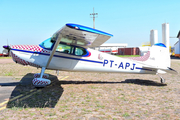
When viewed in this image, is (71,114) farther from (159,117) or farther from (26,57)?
(26,57)

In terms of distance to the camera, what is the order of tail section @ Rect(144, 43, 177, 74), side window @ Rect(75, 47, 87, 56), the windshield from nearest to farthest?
1. the windshield
2. side window @ Rect(75, 47, 87, 56)
3. tail section @ Rect(144, 43, 177, 74)

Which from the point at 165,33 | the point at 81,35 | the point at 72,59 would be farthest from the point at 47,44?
the point at 165,33

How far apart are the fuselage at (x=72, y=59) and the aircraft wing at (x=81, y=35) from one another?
16.8 inches

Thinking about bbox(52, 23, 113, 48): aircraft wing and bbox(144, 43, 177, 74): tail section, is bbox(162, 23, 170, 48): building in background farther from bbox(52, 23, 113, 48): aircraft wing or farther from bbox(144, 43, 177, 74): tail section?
bbox(52, 23, 113, 48): aircraft wing

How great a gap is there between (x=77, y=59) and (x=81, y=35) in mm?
1873

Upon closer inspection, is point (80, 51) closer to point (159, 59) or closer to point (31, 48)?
point (31, 48)

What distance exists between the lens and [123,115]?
3869 mm

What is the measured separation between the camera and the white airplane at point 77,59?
678 cm

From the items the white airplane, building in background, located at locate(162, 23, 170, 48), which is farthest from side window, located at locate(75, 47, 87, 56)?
building in background, located at locate(162, 23, 170, 48)

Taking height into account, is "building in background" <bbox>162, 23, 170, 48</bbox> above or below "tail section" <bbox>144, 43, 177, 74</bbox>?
above

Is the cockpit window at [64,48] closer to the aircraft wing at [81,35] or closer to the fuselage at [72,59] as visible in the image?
the fuselage at [72,59]

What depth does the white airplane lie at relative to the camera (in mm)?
6782

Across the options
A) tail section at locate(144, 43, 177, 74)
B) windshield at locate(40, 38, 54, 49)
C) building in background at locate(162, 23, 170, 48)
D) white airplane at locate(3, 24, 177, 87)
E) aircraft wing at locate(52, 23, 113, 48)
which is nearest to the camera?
aircraft wing at locate(52, 23, 113, 48)

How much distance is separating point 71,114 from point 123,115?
1287 mm
